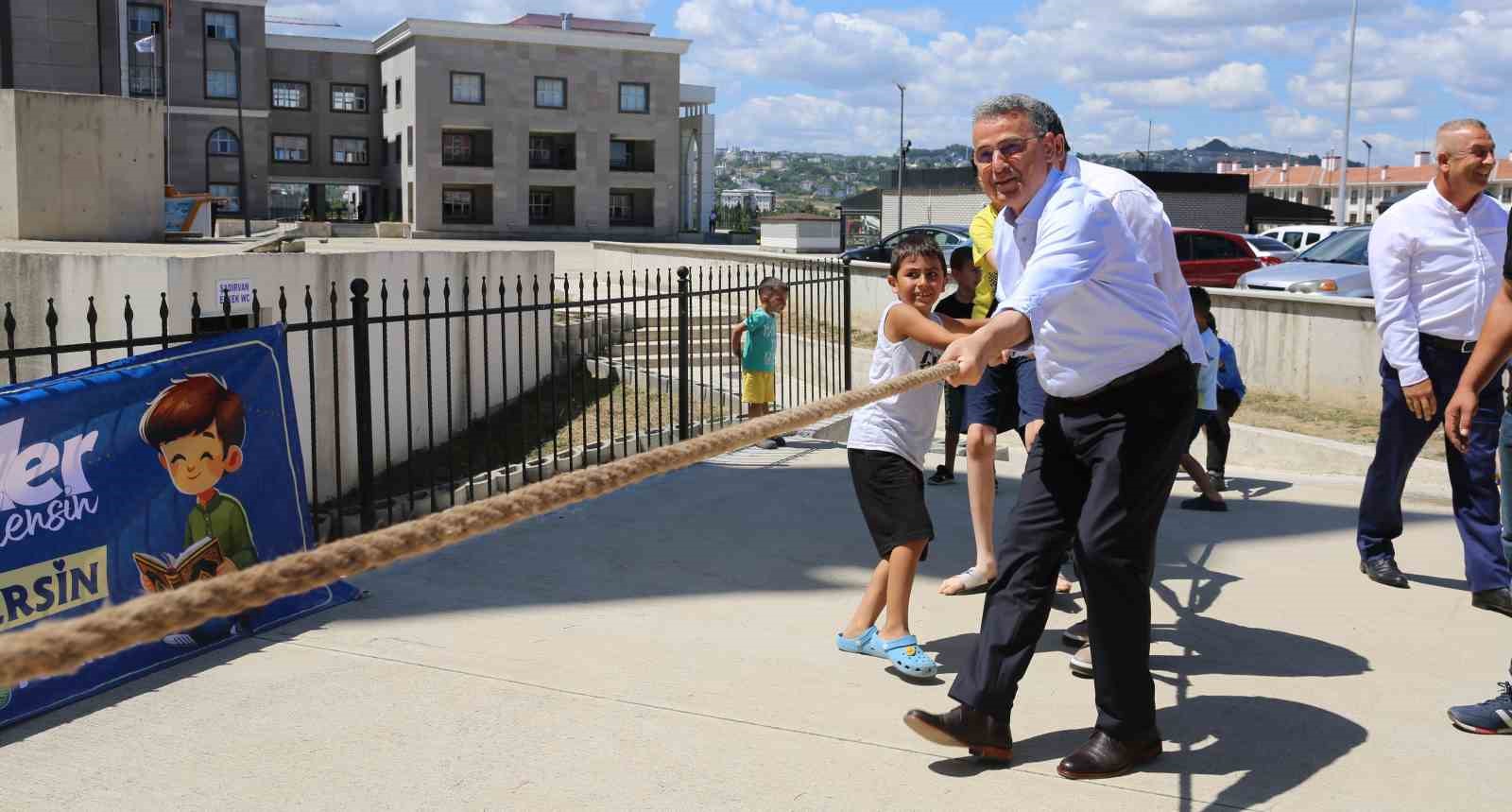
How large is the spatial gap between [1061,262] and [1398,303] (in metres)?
2.85

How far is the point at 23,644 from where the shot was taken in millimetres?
1829

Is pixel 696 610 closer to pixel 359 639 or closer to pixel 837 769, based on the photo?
pixel 359 639

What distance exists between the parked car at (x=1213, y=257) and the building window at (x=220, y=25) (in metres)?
48.8

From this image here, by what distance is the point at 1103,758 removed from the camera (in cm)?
385

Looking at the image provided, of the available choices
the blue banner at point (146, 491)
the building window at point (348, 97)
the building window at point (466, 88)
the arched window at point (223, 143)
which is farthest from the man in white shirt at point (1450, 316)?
the building window at point (348, 97)

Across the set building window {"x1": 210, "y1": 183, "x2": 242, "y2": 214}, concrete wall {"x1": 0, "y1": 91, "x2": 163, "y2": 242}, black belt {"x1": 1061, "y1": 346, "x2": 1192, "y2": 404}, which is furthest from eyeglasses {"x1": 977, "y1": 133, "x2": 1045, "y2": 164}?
building window {"x1": 210, "y1": 183, "x2": 242, "y2": 214}

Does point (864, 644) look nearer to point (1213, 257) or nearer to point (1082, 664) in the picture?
point (1082, 664)

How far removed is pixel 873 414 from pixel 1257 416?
780 cm

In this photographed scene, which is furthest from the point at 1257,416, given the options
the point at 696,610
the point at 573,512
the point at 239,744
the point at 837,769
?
the point at 239,744

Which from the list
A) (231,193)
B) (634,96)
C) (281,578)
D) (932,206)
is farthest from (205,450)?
(231,193)

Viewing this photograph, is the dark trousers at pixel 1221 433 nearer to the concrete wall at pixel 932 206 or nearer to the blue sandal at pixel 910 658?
the blue sandal at pixel 910 658

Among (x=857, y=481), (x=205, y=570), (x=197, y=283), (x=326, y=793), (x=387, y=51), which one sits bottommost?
(x=326, y=793)

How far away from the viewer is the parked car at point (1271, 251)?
25.2 metres

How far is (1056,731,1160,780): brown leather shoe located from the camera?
3.85 meters
